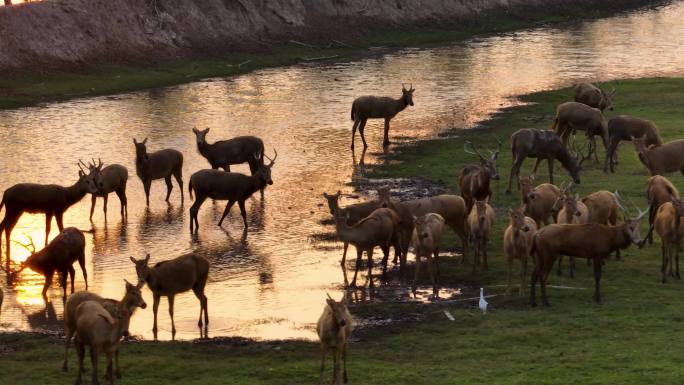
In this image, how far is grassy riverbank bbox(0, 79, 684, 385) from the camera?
1927cm

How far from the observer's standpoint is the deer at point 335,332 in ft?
60.7

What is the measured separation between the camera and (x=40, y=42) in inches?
2115

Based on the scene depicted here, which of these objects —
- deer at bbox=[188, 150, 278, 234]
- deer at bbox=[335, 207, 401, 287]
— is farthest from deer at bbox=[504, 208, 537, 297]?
deer at bbox=[188, 150, 278, 234]

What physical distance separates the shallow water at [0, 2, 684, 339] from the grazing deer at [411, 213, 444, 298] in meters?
0.62

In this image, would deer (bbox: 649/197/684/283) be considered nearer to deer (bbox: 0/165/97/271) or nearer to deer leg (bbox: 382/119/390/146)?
deer (bbox: 0/165/97/271)

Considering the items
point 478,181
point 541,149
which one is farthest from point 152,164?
point 541,149

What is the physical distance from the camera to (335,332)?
738 inches

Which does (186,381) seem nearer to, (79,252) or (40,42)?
(79,252)

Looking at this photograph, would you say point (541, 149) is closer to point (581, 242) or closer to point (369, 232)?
point (369, 232)

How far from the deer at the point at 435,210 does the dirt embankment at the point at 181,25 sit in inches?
1154

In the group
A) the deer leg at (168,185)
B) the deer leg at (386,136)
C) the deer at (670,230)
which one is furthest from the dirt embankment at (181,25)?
the deer at (670,230)

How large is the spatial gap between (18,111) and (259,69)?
13.9 m

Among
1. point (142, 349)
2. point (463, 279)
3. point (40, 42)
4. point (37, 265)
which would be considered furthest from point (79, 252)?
point (40, 42)

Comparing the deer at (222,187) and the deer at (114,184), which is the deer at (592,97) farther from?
the deer at (114,184)
